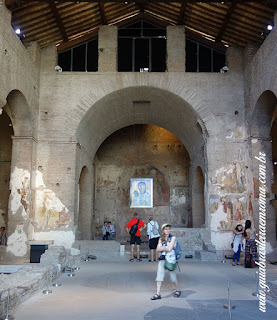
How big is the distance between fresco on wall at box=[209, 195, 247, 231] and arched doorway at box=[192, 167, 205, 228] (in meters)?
4.55

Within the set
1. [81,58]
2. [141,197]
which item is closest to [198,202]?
[141,197]

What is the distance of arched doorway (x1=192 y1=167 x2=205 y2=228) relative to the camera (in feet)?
63.5

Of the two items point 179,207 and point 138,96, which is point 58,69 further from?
point 179,207

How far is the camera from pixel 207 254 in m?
13.3

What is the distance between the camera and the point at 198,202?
64.7 feet

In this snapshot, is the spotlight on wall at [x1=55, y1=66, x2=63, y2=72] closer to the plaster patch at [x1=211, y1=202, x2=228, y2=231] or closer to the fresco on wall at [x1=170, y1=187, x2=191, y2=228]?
the plaster patch at [x1=211, y1=202, x2=228, y2=231]

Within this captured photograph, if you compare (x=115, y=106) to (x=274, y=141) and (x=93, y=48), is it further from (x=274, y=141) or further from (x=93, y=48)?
(x=274, y=141)

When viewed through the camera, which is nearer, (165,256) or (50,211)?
(165,256)

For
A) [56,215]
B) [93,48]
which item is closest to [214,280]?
[56,215]

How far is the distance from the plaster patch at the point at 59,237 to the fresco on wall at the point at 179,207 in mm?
8334

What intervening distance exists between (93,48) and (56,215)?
23.5 feet

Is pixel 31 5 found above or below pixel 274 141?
above

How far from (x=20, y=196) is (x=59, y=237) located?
6.87 feet

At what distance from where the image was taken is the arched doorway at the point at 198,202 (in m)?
19.3
